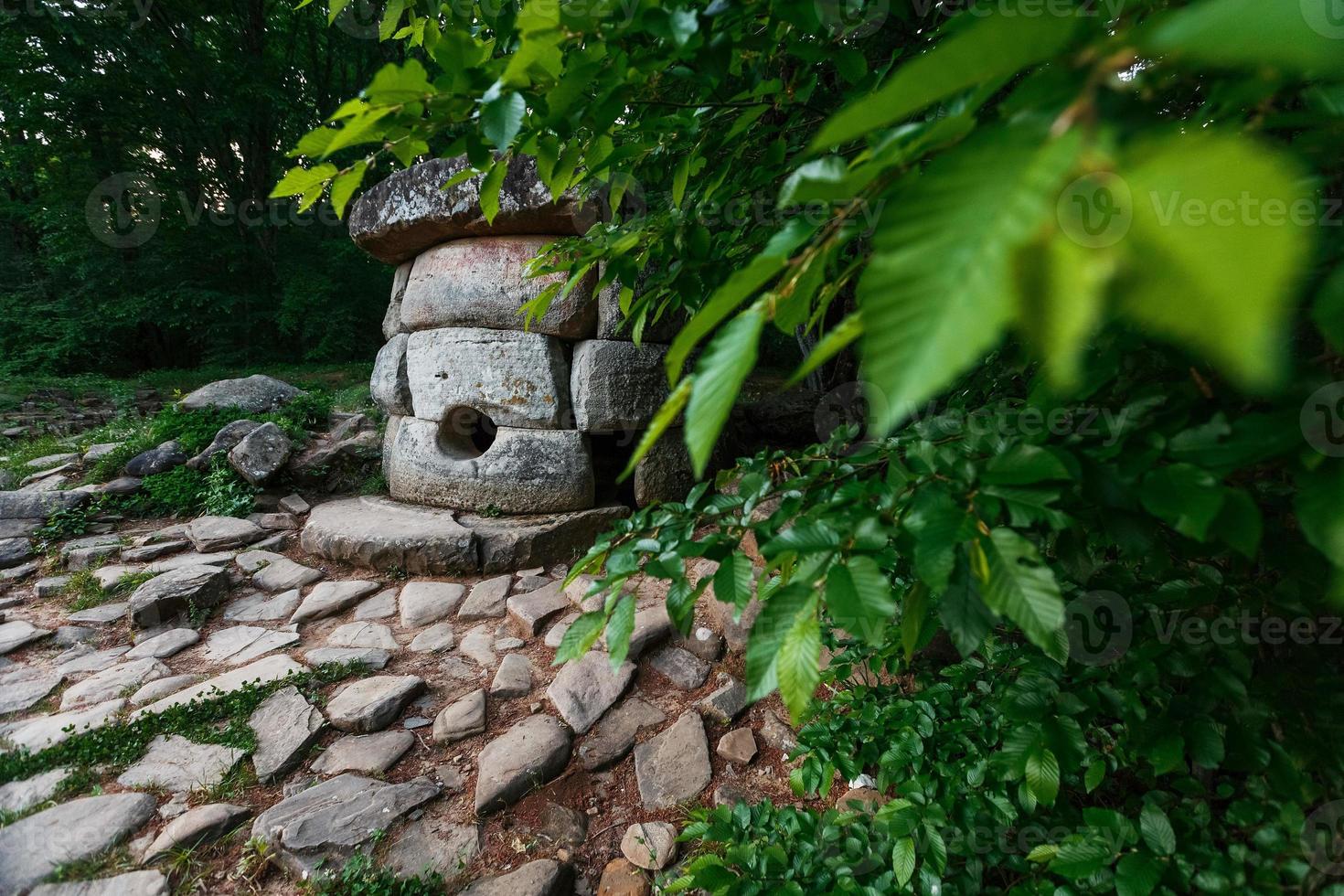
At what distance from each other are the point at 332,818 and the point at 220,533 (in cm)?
297

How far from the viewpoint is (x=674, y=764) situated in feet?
6.53

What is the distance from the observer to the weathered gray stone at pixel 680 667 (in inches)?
95.5

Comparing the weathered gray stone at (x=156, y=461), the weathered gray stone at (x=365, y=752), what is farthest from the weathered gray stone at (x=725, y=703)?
the weathered gray stone at (x=156, y=461)

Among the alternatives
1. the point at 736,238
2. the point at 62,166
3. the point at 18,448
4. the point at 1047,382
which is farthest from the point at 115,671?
the point at 62,166

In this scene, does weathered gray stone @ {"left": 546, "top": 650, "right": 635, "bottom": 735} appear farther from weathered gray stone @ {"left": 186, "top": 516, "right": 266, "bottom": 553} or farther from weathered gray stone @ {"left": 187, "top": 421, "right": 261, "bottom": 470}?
weathered gray stone @ {"left": 187, "top": 421, "right": 261, "bottom": 470}

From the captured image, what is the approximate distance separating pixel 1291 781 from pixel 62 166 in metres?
16.0

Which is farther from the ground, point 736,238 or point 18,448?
point 736,238

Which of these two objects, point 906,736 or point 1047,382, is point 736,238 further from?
point 906,736

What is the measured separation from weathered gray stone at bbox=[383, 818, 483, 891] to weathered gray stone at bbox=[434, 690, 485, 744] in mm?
387

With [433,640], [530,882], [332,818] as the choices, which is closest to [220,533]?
[433,640]

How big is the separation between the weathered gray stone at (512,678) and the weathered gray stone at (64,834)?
112 centimetres

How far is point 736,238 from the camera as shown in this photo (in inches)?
55.7

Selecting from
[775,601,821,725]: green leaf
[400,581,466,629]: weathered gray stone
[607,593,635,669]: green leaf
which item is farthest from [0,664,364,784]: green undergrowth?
[775,601,821,725]: green leaf

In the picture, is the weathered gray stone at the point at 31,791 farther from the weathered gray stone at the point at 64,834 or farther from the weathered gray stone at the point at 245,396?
the weathered gray stone at the point at 245,396
